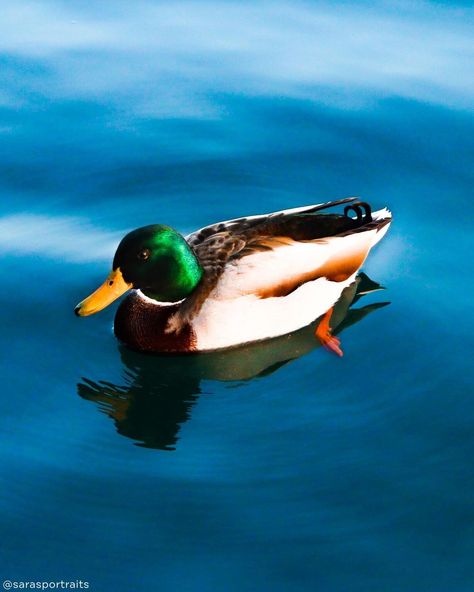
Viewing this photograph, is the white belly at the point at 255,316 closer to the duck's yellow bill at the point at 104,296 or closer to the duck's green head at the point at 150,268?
the duck's green head at the point at 150,268

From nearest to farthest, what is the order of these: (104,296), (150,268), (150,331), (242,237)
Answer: (104,296) → (150,268) → (150,331) → (242,237)

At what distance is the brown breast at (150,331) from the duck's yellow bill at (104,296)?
280 mm

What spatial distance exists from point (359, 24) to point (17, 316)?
5517mm

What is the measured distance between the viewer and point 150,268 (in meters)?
7.16

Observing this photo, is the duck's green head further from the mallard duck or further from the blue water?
the blue water

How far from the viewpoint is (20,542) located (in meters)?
5.61

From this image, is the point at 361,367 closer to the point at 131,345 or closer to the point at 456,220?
the point at 131,345

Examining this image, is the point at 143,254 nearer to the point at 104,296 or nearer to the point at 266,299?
the point at 104,296

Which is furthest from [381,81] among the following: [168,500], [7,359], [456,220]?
[168,500]

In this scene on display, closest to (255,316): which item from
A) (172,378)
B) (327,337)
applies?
(327,337)

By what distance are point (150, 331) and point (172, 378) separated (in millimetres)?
392

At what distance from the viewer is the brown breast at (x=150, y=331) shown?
7.27 metres

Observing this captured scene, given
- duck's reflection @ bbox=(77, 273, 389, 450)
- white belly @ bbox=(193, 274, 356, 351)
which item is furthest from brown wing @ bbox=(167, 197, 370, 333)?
duck's reflection @ bbox=(77, 273, 389, 450)

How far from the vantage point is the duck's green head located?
Result: 23.0ft
